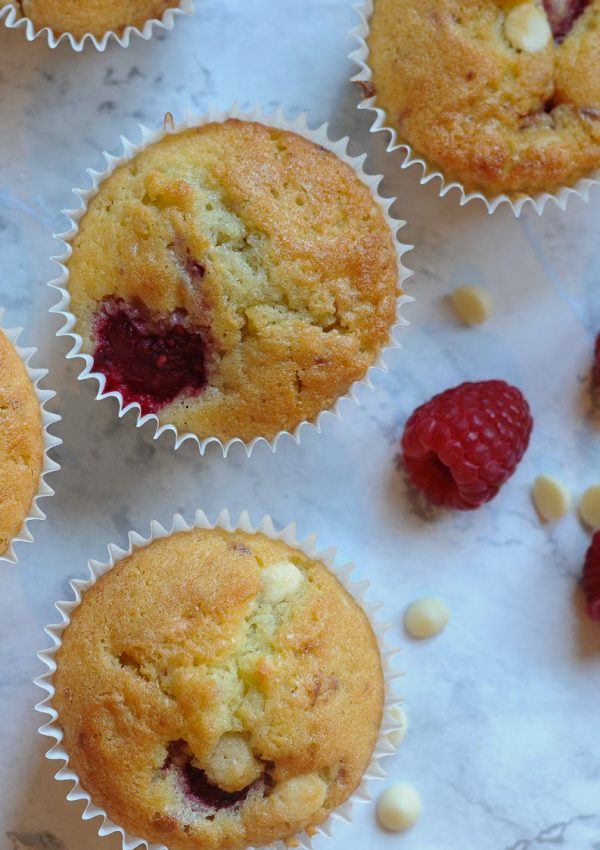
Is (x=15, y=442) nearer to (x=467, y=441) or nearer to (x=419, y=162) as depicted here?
(x=467, y=441)

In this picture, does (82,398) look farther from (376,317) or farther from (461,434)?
(461,434)

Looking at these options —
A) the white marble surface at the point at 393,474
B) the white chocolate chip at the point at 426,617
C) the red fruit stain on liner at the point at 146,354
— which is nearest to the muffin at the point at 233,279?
the red fruit stain on liner at the point at 146,354

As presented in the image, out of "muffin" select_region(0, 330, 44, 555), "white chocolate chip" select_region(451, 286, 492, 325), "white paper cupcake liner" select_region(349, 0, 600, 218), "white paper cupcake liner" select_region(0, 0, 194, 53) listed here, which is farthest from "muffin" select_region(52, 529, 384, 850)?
"white paper cupcake liner" select_region(0, 0, 194, 53)

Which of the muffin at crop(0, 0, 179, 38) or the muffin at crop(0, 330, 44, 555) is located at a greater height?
the muffin at crop(0, 0, 179, 38)

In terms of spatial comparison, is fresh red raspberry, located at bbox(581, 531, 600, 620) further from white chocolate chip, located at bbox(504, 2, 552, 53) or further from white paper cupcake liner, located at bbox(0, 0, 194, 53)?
white paper cupcake liner, located at bbox(0, 0, 194, 53)

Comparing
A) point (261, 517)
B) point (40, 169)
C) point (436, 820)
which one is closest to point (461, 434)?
point (261, 517)
